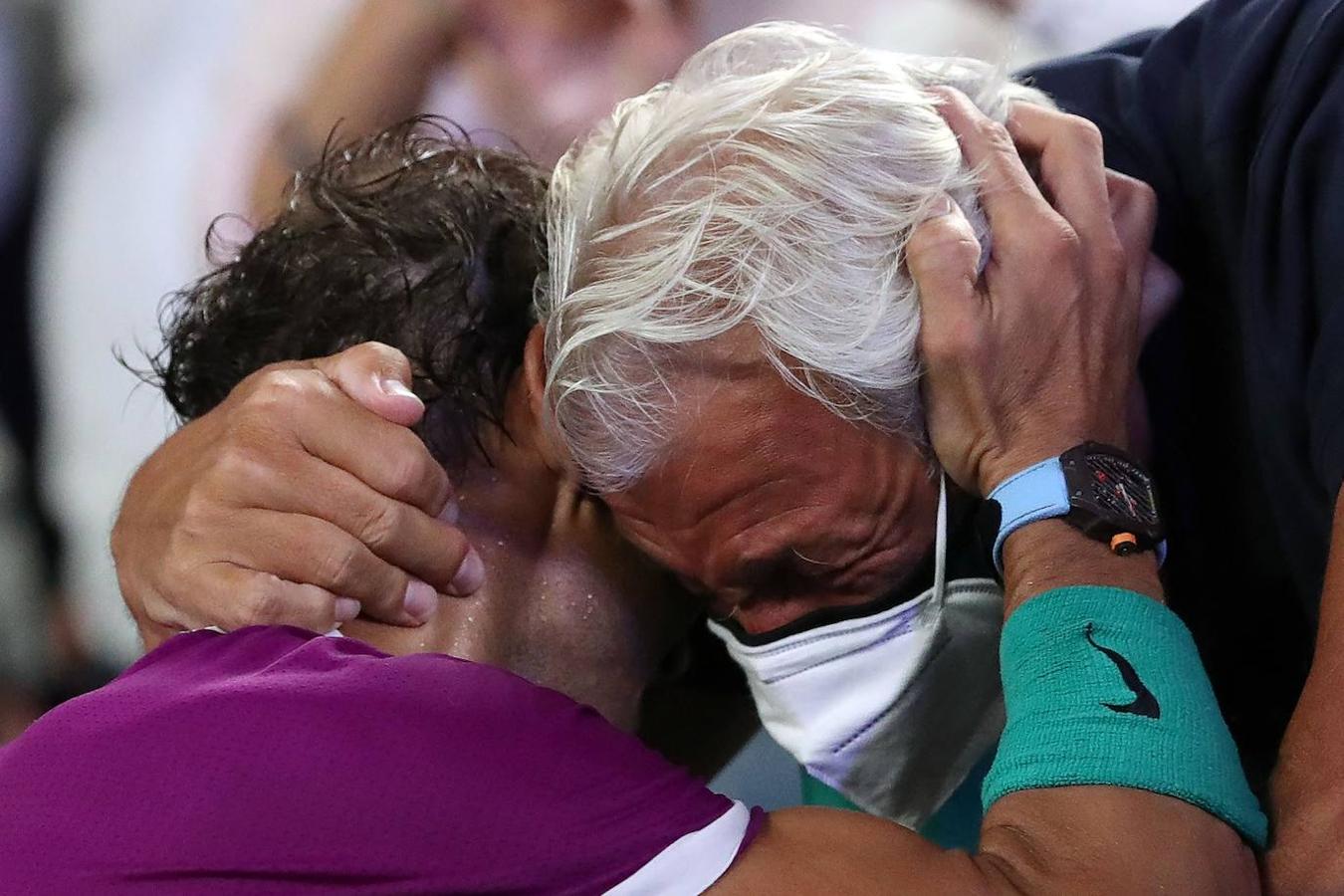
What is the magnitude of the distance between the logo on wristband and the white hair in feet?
0.69

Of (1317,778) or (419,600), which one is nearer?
(1317,778)

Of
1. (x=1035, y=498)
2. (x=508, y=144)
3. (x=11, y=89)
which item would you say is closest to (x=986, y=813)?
(x=1035, y=498)

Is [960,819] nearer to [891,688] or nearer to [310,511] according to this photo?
[891,688]

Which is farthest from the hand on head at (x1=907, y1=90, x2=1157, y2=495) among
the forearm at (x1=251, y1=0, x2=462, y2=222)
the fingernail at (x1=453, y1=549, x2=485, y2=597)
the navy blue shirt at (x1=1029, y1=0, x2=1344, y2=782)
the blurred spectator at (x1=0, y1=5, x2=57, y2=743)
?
the blurred spectator at (x1=0, y1=5, x2=57, y2=743)

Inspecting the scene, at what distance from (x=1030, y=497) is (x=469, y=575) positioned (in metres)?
0.38

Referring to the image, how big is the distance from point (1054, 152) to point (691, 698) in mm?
594

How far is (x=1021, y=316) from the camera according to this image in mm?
826

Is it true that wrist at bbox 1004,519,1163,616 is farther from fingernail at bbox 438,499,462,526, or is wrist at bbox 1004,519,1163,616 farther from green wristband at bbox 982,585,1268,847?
fingernail at bbox 438,499,462,526

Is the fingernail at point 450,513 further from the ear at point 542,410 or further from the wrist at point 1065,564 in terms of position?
the wrist at point 1065,564

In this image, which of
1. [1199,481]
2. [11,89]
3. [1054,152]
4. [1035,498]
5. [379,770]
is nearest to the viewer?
[379,770]

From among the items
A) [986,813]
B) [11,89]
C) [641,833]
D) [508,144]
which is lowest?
[986,813]

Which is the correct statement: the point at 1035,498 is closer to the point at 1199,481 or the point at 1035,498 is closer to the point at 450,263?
the point at 1199,481

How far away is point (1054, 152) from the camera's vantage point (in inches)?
35.4

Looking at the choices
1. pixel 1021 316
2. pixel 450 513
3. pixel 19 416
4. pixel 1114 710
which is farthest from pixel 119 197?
pixel 1114 710
